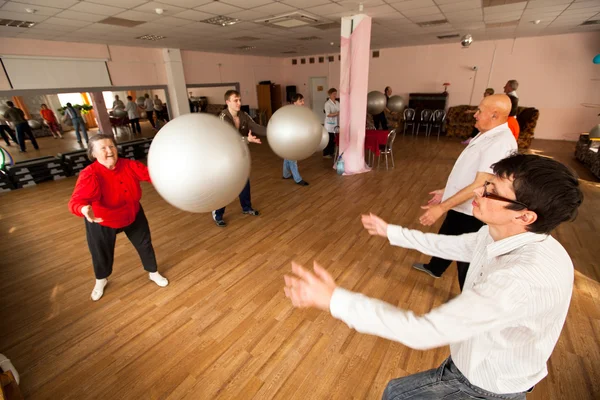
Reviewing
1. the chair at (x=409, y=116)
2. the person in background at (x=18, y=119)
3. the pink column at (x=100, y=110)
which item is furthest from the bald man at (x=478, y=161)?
the person in background at (x=18, y=119)

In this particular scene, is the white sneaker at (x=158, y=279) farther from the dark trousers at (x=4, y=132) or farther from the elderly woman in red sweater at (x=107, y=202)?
the dark trousers at (x=4, y=132)

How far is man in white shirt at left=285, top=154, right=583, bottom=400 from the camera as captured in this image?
2.51ft

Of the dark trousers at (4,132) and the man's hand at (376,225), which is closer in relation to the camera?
the man's hand at (376,225)

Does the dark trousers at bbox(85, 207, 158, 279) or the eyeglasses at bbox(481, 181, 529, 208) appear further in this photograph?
the dark trousers at bbox(85, 207, 158, 279)

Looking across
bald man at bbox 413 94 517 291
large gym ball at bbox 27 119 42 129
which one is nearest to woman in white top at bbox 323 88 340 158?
bald man at bbox 413 94 517 291

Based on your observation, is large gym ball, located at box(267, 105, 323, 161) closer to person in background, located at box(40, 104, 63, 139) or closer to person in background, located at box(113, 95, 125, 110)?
person in background, located at box(113, 95, 125, 110)

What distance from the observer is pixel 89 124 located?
38.2 ft

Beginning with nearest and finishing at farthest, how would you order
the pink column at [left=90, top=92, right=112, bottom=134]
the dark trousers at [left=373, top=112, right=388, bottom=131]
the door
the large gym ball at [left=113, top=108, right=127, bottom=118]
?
the dark trousers at [left=373, top=112, right=388, bottom=131]
the pink column at [left=90, top=92, right=112, bottom=134]
the large gym ball at [left=113, top=108, right=127, bottom=118]
the door

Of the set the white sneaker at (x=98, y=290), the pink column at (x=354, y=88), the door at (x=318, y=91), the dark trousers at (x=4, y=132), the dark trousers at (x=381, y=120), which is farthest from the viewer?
the door at (x=318, y=91)

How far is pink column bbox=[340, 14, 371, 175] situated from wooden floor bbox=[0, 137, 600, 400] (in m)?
1.71

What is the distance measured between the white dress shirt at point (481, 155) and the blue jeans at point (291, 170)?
3232 mm

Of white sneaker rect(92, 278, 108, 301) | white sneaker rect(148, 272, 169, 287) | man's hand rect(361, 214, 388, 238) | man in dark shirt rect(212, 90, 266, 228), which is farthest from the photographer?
man in dark shirt rect(212, 90, 266, 228)

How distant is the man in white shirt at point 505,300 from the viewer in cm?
76

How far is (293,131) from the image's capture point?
2.20 meters
